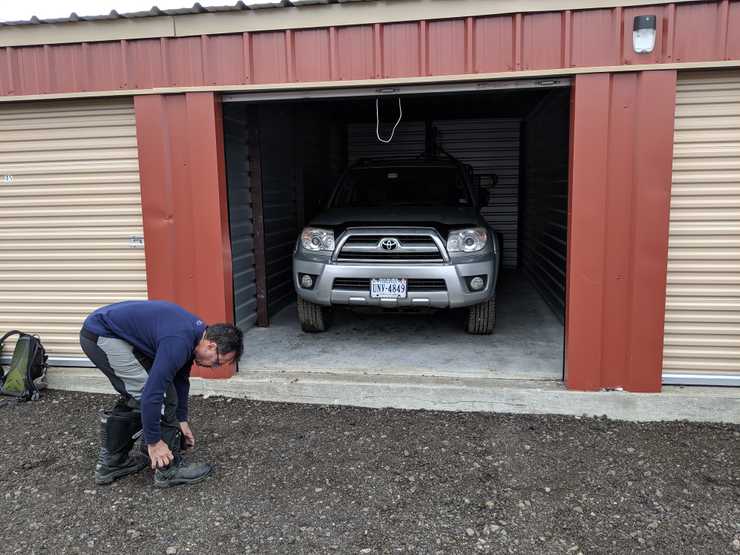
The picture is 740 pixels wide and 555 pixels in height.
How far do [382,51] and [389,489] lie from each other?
3.23 m

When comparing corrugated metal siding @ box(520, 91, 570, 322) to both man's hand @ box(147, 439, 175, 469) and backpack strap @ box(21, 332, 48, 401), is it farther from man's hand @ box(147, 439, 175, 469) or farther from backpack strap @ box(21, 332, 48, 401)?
backpack strap @ box(21, 332, 48, 401)

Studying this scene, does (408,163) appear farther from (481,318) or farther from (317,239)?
(481,318)

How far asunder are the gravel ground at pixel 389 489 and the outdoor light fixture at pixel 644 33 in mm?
2785

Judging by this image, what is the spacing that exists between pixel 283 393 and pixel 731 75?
14.0 feet

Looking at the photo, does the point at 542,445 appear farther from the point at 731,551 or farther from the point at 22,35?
the point at 22,35

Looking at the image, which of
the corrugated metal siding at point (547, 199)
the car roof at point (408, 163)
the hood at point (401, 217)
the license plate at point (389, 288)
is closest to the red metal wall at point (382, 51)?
the hood at point (401, 217)

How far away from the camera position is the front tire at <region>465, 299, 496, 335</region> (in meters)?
5.91

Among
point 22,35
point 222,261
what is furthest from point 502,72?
point 22,35

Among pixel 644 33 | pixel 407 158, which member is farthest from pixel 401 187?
pixel 644 33

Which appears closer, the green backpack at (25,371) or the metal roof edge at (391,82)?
the metal roof edge at (391,82)

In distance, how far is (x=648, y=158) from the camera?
4.34m

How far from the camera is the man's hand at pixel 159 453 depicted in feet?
10.6

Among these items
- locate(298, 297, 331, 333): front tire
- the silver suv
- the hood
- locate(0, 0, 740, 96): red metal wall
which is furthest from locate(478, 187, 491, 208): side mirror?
locate(0, 0, 740, 96): red metal wall

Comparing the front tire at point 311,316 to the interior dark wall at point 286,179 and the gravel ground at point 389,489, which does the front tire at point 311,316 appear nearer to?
the interior dark wall at point 286,179
